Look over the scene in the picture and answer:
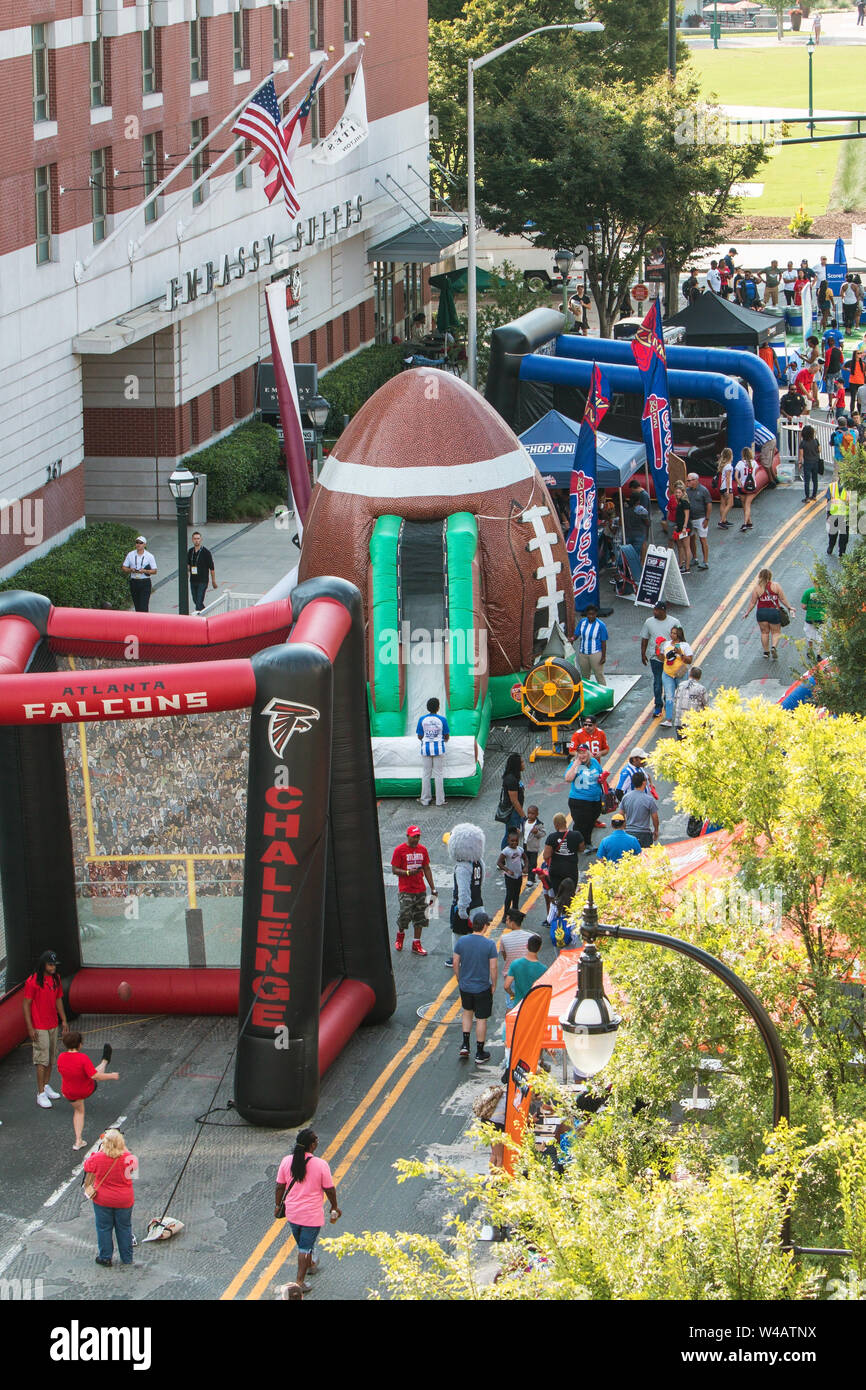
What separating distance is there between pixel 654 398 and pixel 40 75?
35.3ft

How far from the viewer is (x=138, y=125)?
117 ft

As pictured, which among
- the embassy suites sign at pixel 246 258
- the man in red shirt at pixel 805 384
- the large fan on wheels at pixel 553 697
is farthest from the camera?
the man in red shirt at pixel 805 384

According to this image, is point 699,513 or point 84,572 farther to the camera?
point 699,513

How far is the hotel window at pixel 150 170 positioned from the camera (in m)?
36.2

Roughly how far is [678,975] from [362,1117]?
5.58m

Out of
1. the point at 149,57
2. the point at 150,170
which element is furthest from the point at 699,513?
→ the point at 149,57

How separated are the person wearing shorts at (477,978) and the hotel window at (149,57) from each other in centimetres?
2404

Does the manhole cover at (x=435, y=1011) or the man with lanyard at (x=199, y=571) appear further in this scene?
the man with lanyard at (x=199, y=571)

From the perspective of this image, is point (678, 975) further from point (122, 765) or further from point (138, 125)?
point (138, 125)

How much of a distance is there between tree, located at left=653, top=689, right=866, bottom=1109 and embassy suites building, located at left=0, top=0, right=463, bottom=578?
20672 millimetres

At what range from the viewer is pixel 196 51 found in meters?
39.5

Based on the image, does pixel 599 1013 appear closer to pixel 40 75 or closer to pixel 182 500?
pixel 182 500

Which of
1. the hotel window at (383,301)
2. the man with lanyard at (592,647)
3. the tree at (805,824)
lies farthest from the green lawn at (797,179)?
the tree at (805,824)

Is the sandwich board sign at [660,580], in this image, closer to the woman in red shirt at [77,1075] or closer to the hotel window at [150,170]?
the hotel window at [150,170]
